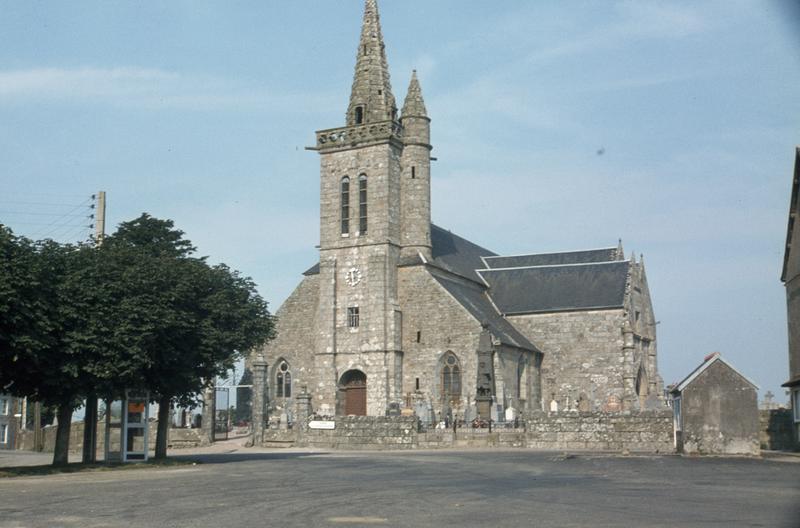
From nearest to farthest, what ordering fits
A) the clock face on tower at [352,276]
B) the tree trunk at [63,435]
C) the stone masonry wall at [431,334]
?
the tree trunk at [63,435], the stone masonry wall at [431,334], the clock face on tower at [352,276]

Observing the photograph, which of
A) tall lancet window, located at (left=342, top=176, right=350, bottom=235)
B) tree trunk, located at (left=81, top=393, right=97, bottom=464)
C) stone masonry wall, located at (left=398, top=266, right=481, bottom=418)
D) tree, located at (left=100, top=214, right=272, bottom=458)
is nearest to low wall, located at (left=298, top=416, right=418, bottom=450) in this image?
tree, located at (left=100, top=214, right=272, bottom=458)

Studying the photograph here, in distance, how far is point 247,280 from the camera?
3347cm

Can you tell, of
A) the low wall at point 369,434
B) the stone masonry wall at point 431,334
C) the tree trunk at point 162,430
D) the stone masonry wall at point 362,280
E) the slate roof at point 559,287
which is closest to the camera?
the tree trunk at point 162,430

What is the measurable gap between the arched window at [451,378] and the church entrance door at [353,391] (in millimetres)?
4423

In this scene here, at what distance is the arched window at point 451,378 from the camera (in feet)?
171

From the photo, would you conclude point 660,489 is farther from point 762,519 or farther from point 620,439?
point 620,439

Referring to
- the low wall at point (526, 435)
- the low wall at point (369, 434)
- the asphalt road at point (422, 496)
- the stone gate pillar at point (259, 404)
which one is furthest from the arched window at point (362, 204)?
the asphalt road at point (422, 496)

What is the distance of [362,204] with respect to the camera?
54906 millimetres

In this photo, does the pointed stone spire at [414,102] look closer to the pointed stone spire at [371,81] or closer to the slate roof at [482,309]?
the pointed stone spire at [371,81]

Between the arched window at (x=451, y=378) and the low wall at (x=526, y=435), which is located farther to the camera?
the arched window at (x=451, y=378)

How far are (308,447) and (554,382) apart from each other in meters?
20.8

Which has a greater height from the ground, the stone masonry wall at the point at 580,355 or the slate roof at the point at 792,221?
the slate roof at the point at 792,221

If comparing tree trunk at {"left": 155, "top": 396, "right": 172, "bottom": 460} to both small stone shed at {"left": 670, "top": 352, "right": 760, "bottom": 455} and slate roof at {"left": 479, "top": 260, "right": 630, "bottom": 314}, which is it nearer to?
small stone shed at {"left": 670, "top": 352, "right": 760, "bottom": 455}

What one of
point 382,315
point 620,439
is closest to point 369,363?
point 382,315
